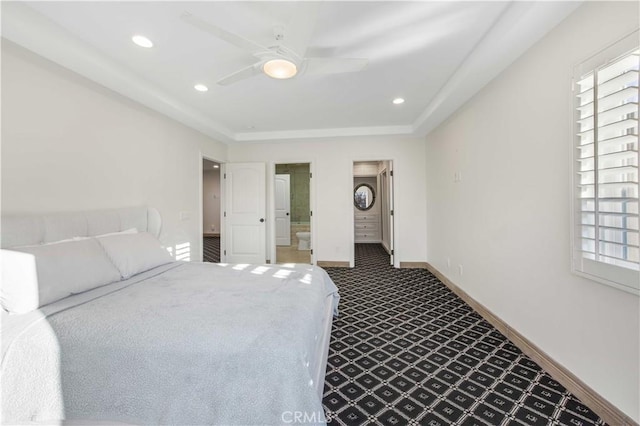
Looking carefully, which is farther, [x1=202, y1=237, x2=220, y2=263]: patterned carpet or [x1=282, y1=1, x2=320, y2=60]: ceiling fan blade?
[x1=202, y1=237, x2=220, y2=263]: patterned carpet

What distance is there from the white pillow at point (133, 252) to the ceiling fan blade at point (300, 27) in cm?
205

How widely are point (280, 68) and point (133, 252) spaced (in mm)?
1933

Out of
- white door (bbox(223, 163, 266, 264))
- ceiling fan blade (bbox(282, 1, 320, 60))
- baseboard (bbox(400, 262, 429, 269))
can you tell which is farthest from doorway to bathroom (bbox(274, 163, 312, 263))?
ceiling fan blade (bbox(282, 1, 320, 60))

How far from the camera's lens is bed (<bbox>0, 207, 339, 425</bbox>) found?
3.72 feet

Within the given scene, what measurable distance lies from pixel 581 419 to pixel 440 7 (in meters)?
2.64

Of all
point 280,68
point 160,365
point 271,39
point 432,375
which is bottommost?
point 432,375

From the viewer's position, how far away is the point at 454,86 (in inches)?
109

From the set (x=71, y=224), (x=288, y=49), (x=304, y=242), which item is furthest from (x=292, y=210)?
(x=288, y=49)

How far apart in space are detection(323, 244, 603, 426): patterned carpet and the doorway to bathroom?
4216mm

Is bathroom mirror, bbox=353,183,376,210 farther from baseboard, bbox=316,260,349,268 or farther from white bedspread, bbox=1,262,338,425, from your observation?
white bedspread, bbox=1,262,338,425

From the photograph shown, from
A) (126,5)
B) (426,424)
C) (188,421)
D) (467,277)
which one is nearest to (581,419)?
(426,424)

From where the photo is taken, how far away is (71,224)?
221 centimetres

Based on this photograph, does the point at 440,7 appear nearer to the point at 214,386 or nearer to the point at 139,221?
the point at 214,386
